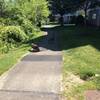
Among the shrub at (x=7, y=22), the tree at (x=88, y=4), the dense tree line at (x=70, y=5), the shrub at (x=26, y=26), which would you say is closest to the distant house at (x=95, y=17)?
the tree at (x=88, y=4)

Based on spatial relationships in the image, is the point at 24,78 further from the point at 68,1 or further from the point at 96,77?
the point at 68,1

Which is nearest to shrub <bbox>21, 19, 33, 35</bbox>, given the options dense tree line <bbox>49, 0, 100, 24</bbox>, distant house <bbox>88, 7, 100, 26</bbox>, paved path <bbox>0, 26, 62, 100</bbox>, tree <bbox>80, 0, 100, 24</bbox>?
paved path <bbox>0, 26, 62, 100</bbox>

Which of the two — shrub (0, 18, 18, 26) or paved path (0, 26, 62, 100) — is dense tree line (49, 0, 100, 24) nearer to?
shrub (0, 18, 18, 26)

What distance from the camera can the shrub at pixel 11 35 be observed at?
17.9m

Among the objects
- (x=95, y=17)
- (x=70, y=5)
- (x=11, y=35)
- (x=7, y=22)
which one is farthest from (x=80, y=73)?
(x=70, y=5)

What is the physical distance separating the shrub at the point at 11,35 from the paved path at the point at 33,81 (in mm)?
6045

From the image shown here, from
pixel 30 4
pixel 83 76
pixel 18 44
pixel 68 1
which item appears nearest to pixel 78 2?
pixel 68 1

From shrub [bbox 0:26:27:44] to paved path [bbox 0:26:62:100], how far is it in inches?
238

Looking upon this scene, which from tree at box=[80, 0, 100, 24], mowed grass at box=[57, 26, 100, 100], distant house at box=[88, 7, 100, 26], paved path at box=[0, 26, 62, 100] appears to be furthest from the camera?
tree at box=[80, 0, 100, 24]

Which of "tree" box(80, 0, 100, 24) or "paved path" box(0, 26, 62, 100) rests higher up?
"tree" box(80, 0, 100, 24)

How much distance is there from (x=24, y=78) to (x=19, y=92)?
1459 mm

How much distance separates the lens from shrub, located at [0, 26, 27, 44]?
58.7ft

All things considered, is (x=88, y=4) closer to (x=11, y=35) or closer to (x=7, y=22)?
(x=7, y=22)

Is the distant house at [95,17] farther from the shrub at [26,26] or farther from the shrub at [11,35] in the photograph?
the shrub at [11,35]
